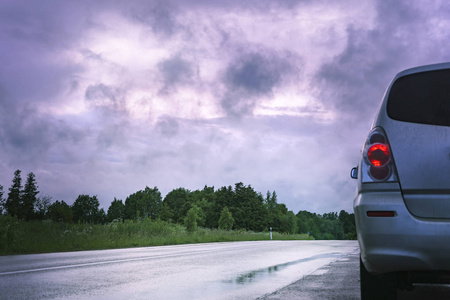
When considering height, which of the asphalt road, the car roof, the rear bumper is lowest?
the asphalt road

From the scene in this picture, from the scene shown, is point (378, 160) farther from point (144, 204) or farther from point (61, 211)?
point (144, 204)

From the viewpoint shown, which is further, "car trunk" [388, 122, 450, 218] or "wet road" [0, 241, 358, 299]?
"wet road" [0, 241, 358, 299]

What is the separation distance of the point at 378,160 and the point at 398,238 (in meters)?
0.63

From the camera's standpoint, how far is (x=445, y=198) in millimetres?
3383

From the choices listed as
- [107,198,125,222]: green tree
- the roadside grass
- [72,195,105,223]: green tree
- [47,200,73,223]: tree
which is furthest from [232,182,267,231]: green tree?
the roadside grass

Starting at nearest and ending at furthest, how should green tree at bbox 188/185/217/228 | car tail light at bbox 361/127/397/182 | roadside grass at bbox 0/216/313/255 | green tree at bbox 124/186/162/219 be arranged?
1. car tail light at bbox 361/127/397/182
2. roadside grass at bbox 0/216/313/255
3. green tree at bbox 188/185/217/228
4. green tree at bbox 124/186/162/219

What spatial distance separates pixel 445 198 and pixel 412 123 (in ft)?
2.11

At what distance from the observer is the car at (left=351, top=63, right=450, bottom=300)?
133 inches

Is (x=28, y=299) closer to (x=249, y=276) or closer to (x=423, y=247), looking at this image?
(x=249, y=276)

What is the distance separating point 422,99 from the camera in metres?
3.75

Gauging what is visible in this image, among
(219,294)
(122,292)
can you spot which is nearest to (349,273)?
(219,294)

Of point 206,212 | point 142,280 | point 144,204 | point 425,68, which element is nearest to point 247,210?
point 206,212

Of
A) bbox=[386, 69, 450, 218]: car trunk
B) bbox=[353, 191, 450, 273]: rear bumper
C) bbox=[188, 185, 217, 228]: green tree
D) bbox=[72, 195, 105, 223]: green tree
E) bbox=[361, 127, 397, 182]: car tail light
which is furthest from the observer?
bbox=[72, 195, 105, 223]: green tree

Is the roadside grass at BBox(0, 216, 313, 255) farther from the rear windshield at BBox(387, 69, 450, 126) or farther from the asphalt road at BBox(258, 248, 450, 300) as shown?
the rear windshield at BBox(387, 69, 450, 126)
